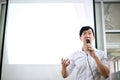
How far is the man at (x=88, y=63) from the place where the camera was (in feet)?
6.81

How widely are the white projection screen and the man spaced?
42 cm

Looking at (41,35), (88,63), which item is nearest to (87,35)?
(88,63)

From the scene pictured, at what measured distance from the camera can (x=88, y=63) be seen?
2.15 meters

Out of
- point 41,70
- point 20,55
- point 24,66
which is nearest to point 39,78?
point 41,70

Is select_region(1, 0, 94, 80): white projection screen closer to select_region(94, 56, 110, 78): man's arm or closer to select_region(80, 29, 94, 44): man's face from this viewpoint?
select_region(80, 29, 94, 44): man's face

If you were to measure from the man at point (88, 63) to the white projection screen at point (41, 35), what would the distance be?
415mm

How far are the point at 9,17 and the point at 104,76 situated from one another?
5.82ft

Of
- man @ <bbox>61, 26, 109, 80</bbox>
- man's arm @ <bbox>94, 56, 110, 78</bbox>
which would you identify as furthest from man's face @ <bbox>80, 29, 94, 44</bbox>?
man's arm @ <bbox>94, 56, 110, 78</bbox>

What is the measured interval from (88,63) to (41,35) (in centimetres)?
98

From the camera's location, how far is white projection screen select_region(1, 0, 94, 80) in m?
2.64

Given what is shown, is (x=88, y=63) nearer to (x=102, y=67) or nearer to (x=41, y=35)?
(x=102, y=67)

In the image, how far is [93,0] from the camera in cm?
290

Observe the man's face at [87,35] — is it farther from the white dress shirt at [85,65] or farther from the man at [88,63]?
the white dress shirt at [85,65]

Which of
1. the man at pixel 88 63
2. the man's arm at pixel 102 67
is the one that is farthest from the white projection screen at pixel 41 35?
the man's arm at pixel 102 67
